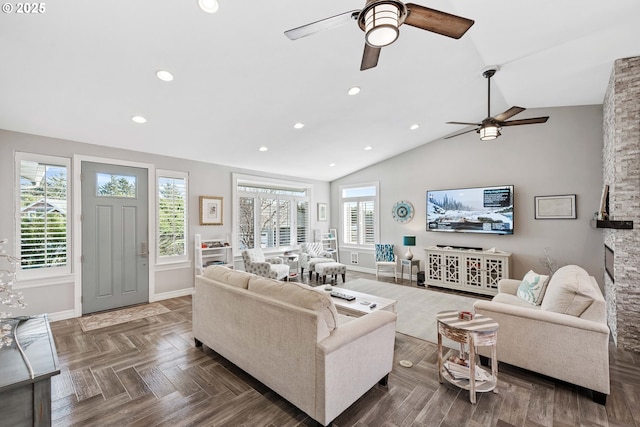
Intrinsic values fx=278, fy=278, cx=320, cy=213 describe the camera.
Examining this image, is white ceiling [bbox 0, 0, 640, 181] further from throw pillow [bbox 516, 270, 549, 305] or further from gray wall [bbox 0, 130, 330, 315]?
throw pillow [bbox 516, 270, 549, 305]

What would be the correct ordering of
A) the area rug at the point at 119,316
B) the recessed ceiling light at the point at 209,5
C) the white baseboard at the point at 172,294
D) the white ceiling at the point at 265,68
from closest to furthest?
the recessed ceiling light at the point at 209,5
the white ceiling at the point at 265,68
the area rug at the point at 119,316
the white baseboard at the point at 172,294

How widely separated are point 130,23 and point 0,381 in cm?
250

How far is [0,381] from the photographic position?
4.41 feet

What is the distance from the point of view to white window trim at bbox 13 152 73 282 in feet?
11.9

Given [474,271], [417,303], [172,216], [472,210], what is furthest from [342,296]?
[472,210]

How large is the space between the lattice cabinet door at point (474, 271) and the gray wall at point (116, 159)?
15.1 feet

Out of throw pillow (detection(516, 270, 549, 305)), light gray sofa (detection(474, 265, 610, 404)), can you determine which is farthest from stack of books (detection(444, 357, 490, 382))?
throw pillow (detection(516, 270, 549, 305))

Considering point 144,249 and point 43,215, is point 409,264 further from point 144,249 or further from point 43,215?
point 43,215

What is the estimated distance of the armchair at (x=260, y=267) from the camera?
5.39 m

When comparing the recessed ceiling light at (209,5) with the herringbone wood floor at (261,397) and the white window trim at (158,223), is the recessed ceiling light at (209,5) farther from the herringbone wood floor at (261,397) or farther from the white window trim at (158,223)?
the white window trim at (158,223)

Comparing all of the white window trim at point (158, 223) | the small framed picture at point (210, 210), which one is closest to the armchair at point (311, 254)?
the small framed picture at point (210, 210)

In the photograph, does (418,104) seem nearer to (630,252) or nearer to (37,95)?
(630,252)

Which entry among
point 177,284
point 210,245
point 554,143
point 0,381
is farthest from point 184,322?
point 554,143

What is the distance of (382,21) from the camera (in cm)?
151
